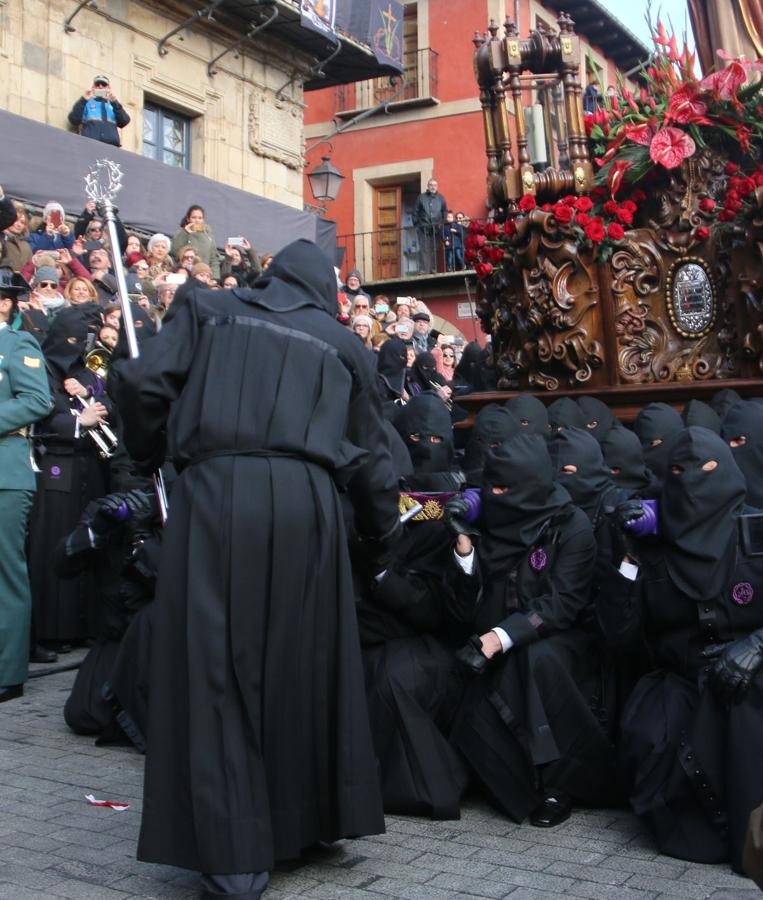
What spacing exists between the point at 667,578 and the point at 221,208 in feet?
46.5

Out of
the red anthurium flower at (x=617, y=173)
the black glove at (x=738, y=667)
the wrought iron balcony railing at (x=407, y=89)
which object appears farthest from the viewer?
the wrought iron balcony railing at (x=407, y=89)

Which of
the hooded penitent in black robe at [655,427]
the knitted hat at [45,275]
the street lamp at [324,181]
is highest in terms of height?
the street lamp at [324,181]

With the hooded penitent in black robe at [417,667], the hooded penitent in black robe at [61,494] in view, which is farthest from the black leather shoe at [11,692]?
the hooded penitent in black robe at [417,667]

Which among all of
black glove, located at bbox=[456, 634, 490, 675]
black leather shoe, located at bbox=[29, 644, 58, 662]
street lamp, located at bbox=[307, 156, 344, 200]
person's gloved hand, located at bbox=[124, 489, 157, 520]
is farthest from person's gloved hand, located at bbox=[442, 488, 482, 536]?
street lamp, located at bbox=[307, 156, 344, 200]

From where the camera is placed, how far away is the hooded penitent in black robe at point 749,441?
5.44m

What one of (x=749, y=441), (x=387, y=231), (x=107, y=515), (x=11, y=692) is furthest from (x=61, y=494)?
(x=387, y=231)

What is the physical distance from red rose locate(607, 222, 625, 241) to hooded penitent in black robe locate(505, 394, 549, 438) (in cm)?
112

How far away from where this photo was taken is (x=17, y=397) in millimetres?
6887

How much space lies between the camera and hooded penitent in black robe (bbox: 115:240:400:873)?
4059mm

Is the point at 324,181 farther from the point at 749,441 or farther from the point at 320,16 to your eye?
the point at 749,441

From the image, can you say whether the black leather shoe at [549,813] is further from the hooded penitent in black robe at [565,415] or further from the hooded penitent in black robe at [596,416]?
the hooded penitent in black robe at [565,415]

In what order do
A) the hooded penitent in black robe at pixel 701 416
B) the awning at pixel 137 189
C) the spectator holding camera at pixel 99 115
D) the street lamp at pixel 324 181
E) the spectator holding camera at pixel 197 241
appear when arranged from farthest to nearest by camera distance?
the street lamp at pixel 324 181, the spectator holding camera at pixel 99 115, the awning at pixel 137 189, the spectator holding camera at pixel 197 241, the hooded penitent in black robe at pixel 701 416

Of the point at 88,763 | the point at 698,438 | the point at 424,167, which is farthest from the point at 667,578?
the point at 424,167

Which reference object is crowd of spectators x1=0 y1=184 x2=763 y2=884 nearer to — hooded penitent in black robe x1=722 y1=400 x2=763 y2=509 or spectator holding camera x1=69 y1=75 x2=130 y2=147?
hooded penitent in black robe x1=722 y1=400 x2=763 y2=509
